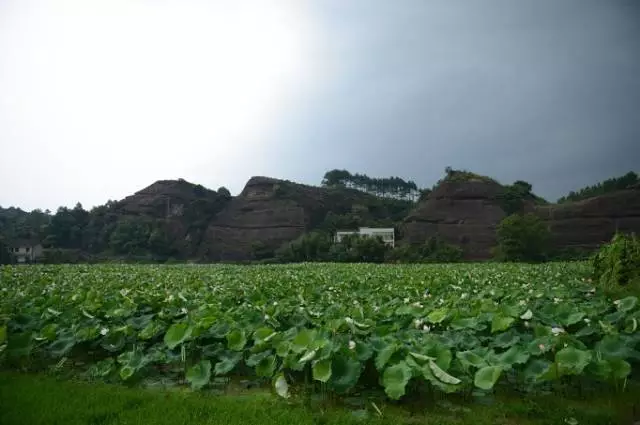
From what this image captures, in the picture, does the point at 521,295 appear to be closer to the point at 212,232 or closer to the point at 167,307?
the point at 167,307

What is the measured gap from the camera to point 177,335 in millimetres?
3963

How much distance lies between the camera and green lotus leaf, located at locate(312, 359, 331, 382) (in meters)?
3.00

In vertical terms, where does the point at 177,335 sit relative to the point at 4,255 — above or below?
below

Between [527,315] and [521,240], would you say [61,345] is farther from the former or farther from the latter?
[521,240]

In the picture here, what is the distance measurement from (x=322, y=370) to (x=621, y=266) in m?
9.25

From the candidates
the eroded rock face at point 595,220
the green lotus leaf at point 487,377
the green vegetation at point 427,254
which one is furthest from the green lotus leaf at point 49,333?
the eroded rock face at point 595,220

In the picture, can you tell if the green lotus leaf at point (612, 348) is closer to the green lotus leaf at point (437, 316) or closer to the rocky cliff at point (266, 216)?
the green lotus leaf at point (437, 316)

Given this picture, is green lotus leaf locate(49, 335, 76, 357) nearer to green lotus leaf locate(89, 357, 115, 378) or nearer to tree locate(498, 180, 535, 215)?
green lotus leaf locate(89, 357, 115, 378)

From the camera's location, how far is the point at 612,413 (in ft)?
9.96

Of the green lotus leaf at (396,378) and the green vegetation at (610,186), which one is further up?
the green vegetation at (610,186)

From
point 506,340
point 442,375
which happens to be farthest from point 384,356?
point 506,340

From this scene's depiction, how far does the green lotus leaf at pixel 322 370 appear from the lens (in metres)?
3.00

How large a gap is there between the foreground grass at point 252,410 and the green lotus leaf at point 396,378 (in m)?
0.23

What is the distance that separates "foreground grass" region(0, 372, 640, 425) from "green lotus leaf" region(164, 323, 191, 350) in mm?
481
